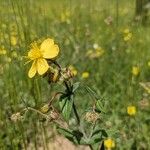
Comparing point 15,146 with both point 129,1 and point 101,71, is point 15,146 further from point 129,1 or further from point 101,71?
point 129,1

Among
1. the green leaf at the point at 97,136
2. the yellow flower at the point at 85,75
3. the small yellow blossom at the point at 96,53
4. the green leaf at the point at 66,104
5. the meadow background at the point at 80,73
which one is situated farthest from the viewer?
the small yellow blossom at the point at 96,53

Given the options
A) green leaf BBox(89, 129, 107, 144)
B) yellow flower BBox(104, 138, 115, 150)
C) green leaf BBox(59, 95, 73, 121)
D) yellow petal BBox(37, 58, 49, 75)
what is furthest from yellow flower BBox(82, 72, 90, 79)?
yellow petal BBox(37, 58, 49, 75)

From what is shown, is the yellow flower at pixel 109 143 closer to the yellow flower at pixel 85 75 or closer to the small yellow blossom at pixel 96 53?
the yellow flower at pixel 85 75

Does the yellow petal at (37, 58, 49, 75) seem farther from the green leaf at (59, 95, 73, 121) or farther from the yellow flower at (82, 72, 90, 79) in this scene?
the yellow flower at (82, 72, 90, 79)

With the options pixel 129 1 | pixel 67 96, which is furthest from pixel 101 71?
pixel 129 1

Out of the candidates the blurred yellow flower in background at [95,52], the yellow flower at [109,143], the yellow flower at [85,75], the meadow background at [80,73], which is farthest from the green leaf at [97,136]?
the blurred yellow flower in background at [95,52]

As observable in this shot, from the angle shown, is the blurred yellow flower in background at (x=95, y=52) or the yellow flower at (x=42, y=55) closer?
the yellow flower at (x=42, y=55)
